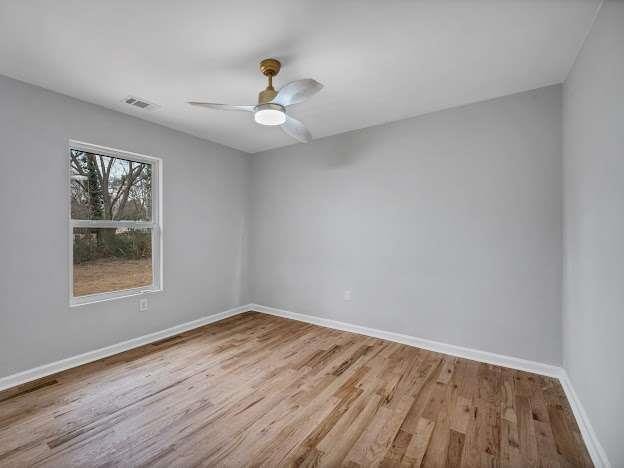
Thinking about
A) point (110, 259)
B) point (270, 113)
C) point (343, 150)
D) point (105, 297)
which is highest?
point (343, 150)

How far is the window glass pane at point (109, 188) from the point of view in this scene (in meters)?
2.77

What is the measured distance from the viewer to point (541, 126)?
2.49 meters

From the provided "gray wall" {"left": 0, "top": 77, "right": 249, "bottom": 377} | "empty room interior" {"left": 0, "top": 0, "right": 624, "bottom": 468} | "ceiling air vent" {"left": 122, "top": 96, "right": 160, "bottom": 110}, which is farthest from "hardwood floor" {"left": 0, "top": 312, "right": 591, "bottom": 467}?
"ceiling air vent" {"left": 122, "top": 96, "right": 160, "bottom": 110}

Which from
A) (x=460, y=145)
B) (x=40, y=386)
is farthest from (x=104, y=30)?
(x=460, y=145)

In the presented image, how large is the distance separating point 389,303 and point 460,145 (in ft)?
6.04

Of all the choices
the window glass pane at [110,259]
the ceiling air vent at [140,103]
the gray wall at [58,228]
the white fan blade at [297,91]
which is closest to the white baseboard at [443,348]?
the gray wall at [58,228]

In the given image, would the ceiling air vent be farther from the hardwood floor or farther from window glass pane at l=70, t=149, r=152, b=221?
the hardwood floor

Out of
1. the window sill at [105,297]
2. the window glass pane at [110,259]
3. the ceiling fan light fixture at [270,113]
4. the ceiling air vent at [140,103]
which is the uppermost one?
the ceiling air vent at [140,103]

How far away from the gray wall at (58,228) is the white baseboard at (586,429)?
12.3ft

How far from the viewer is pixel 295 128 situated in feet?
7.86

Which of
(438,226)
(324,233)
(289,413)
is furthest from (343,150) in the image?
(289,413)

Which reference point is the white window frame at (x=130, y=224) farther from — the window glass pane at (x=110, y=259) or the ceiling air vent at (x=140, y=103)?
the ceiling air vent at (x=140, y=103)

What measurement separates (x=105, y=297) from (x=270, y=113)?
2523mm

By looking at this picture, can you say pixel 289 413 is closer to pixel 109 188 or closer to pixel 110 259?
pixel 110 259
